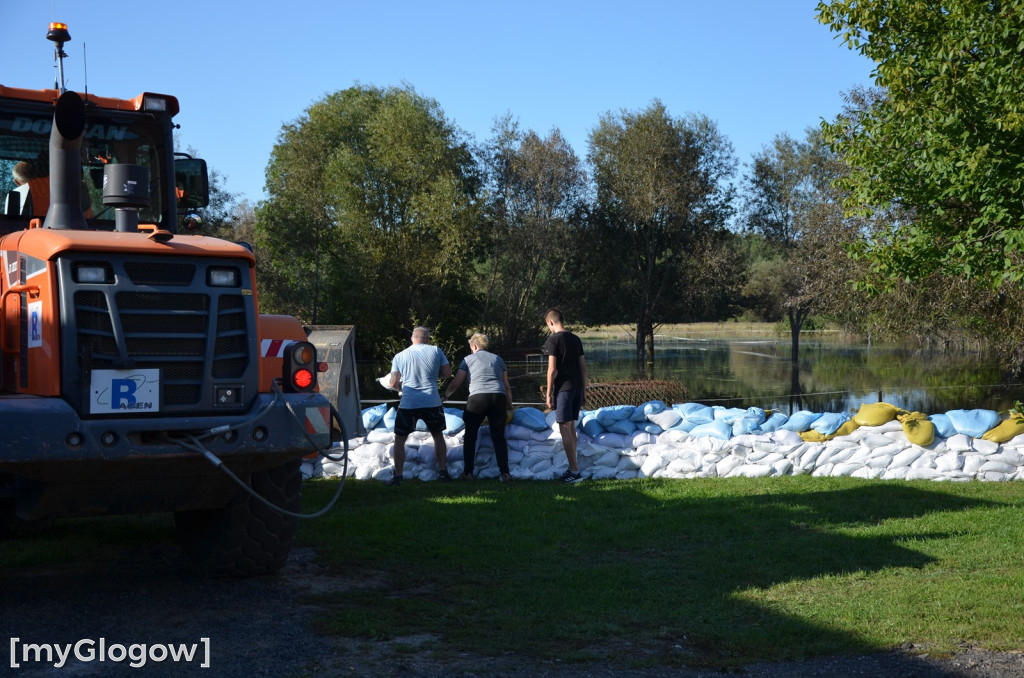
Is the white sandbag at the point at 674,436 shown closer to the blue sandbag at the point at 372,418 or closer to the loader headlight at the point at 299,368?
Result: the blue sandbag at the point at 372,418

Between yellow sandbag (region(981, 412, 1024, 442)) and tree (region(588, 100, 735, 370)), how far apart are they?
3216 centimetres

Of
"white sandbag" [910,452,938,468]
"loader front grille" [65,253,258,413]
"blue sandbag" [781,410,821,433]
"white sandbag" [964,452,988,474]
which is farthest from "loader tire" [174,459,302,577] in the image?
"white sandbag" [964,452,988,474]

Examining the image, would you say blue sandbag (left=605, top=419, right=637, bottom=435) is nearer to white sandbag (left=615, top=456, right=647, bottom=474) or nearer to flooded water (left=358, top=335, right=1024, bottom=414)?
white sandbag (left=615, top=456, right=647, bottom=474)

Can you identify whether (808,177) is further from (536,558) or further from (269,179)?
(536,558)

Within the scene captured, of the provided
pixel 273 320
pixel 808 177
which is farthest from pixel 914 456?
pixel 808 177

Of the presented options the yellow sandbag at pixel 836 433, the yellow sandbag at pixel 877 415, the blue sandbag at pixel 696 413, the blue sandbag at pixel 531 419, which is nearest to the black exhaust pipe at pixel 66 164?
the blue sandbag at pixel 531 419

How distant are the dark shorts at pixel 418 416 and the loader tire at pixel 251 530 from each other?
407 cm

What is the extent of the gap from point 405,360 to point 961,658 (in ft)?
22.3

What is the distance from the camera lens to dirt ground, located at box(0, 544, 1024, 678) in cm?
441

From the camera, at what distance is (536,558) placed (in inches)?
268

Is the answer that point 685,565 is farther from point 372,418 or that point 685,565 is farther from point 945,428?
point 372,418

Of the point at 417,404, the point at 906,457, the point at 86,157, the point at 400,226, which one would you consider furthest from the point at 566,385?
the point at 400,226

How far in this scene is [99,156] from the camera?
6.47 metres

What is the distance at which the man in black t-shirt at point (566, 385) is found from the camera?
399 inches
